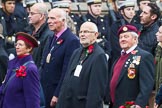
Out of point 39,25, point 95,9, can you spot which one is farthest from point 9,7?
point 39,25

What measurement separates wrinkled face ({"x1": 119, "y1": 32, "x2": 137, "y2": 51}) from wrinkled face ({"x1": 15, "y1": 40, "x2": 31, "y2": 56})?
159 cm

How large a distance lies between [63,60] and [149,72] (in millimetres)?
1565

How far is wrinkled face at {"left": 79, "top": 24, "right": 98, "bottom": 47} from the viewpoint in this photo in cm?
995

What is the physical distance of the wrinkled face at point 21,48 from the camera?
930 centimetres

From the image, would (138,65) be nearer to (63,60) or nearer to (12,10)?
(63,60)

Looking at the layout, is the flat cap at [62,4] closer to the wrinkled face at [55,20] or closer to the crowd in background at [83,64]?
the crowd in background at [83,64]

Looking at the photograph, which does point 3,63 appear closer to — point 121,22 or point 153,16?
point 153,16

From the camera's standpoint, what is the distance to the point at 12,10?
45.5 ft

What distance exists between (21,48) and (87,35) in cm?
111

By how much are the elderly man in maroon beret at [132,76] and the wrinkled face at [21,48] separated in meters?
1.55

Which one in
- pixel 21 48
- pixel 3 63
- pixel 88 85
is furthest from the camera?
pixel 3 63

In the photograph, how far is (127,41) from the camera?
33.7 feet

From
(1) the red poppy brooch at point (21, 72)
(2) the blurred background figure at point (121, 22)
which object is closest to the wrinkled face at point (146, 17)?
(2) the blurred background figure at point (121, 22)

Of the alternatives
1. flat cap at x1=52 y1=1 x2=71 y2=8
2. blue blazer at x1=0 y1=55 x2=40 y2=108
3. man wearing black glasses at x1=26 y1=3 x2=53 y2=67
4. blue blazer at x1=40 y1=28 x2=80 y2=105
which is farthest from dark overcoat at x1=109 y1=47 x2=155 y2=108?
flat cap at x1=52 y1=1 x2=71 y2=8
